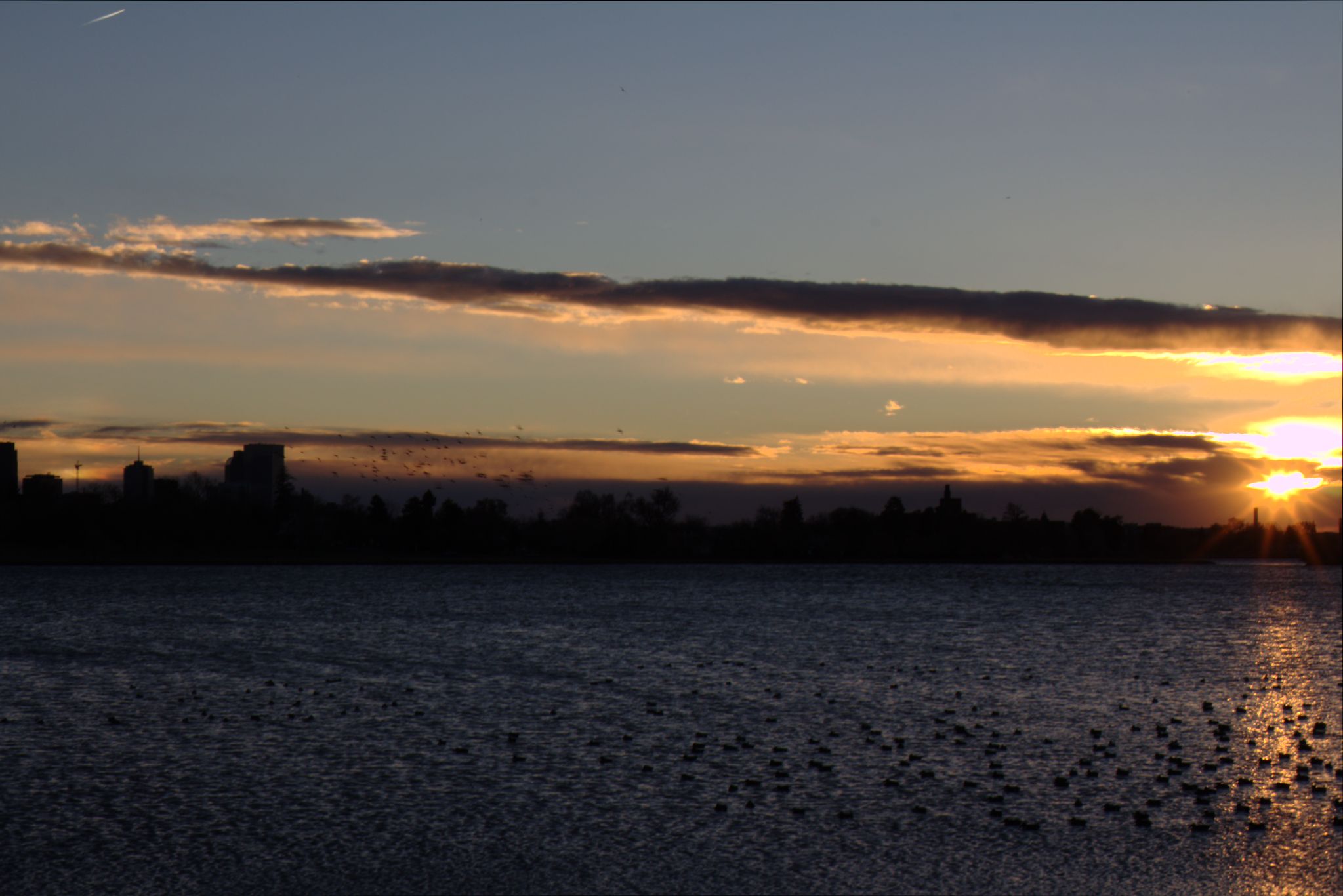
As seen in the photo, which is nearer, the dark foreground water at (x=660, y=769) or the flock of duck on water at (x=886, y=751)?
the dark foreground water at (x=660, y=769)

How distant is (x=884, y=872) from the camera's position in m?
28.0

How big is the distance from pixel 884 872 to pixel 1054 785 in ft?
35.8

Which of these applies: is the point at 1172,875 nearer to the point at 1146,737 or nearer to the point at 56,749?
the point at 1146,737

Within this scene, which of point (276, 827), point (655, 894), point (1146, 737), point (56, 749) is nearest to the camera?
point (655, 894)

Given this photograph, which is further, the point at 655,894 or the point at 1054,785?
the point at 1054,785

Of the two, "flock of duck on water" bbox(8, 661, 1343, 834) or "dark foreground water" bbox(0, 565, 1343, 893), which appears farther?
"flock of duck on water" bbox(8, 661, 1343, 834)

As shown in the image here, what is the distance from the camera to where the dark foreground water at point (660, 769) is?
A: 1115 inches

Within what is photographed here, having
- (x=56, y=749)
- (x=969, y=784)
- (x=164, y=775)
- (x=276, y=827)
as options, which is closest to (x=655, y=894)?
(x=276, y=827)

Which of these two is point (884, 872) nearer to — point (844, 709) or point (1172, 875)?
point (1172, 875)

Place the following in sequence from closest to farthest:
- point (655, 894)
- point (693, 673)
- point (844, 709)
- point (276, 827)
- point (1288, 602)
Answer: point (655, 894)
point (276, 827)
point (844, 709)
point (693, 673)
point (1288, 602)

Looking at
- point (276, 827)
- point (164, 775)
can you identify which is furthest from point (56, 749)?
point (276, 827)

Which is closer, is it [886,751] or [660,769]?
[660,769]

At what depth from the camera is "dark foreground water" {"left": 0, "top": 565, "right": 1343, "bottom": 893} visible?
2831 centimetres

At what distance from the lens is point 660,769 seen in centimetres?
3938
